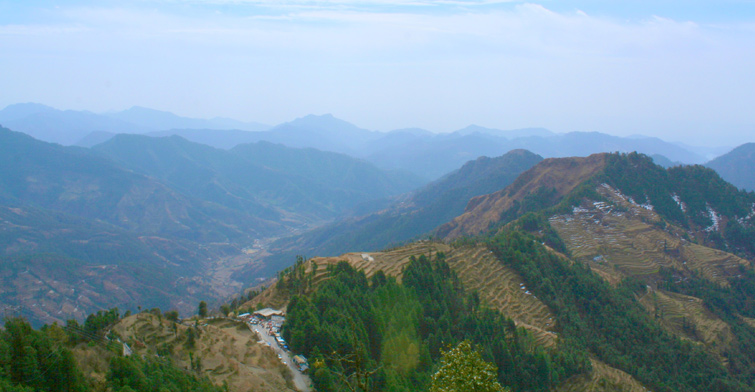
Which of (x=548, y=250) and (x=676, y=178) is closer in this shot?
(x=548, y=250)

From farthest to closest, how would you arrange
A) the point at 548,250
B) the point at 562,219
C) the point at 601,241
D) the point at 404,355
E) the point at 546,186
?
the point at 546,186 → the point at 562,219 → the point at 601,241 → the point at 548,250 → the point at 404,355

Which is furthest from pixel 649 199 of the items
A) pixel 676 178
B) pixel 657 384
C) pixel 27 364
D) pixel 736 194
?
pixel 27 364

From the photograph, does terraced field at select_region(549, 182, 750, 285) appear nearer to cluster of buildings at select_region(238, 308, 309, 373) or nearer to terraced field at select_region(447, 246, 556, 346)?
terraced field at select_region(447, 246, 556, 346)

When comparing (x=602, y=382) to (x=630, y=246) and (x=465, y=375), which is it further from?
(x=630, y=246)

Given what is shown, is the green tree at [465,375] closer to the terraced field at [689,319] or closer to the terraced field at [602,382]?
the terraced field at [602,382]

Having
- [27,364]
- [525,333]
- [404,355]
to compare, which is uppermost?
[27,364]

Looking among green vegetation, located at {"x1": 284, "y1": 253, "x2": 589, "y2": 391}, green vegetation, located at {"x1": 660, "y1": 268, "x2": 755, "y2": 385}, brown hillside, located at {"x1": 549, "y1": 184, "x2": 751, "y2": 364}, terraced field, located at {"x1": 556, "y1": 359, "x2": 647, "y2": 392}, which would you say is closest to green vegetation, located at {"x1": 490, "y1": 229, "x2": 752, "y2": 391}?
terraced field, located at {"x1": 556, "y1": 359, "x2": 647, "y2": 392}

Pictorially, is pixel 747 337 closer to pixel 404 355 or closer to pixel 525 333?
pixel 525 333

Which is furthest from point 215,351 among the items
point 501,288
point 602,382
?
point 501,288
